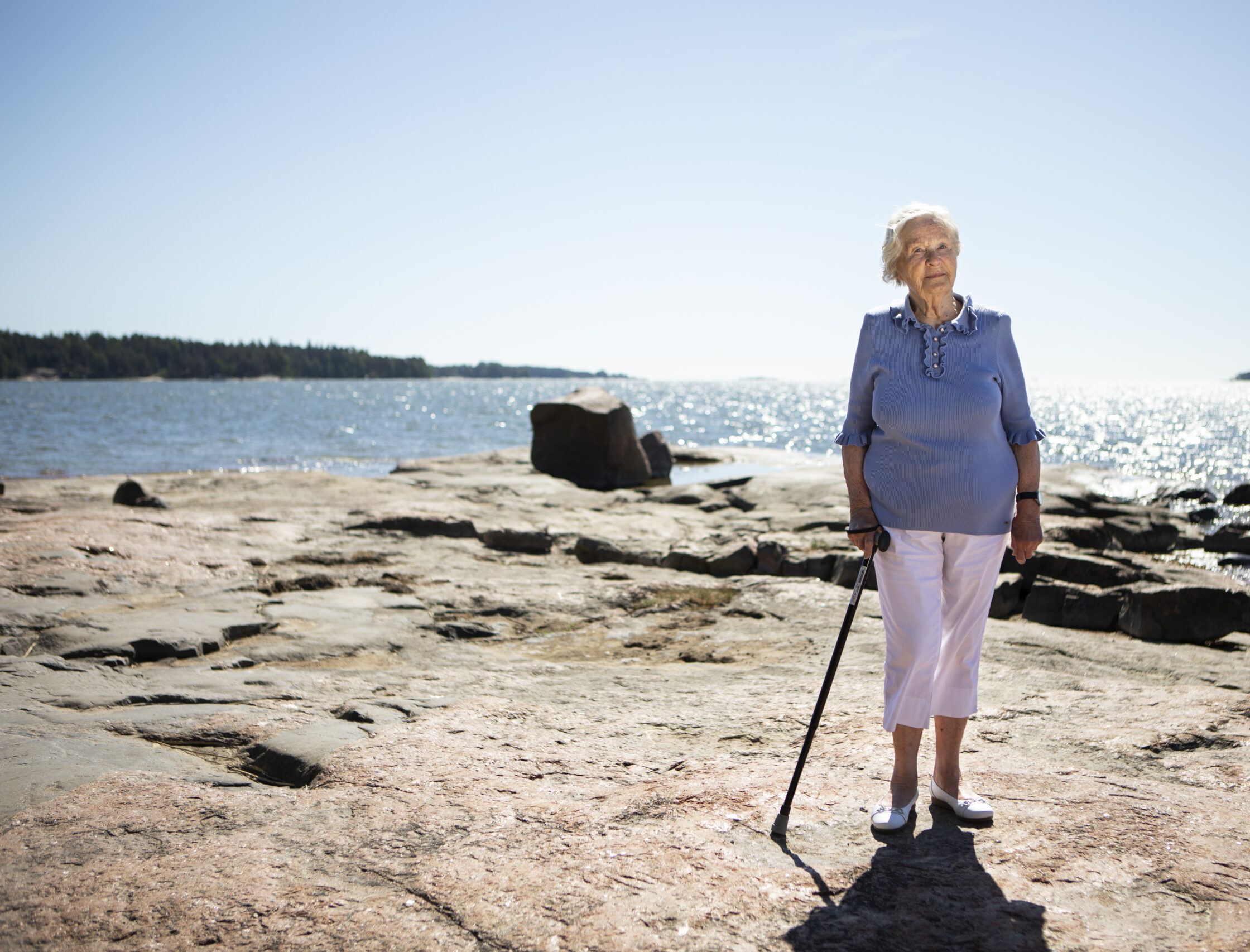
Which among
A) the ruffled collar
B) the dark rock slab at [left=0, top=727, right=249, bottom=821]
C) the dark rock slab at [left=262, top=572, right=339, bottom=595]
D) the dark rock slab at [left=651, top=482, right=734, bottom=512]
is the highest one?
the ruffled collar

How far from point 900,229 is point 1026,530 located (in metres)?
1.00

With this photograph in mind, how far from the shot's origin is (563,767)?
10.1 ft

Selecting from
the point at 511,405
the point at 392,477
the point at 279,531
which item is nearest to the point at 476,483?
the point at 392,477

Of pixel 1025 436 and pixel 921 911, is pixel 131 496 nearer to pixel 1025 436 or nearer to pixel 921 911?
pixel 1025 436

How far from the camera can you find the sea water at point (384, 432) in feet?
80.9

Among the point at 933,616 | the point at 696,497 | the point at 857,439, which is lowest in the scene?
the point at 696,497

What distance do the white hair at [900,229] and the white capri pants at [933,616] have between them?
32.7 inches

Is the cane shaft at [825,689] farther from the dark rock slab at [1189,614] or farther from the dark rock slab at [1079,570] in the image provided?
the dark rock slab at [1079,570]

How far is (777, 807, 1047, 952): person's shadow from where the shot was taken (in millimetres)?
1959

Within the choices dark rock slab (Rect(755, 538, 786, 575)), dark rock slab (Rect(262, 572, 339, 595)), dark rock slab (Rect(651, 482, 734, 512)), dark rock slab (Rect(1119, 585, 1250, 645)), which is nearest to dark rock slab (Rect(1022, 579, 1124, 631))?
dark rock slab (Rect(1119, 585, 1250, 645))

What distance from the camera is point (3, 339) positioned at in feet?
326

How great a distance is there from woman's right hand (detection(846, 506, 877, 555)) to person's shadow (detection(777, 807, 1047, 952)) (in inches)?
33.5

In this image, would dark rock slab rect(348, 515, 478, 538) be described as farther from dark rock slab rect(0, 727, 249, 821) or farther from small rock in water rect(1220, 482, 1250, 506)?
small rock in water rect(1220, 482, 1250, 506)

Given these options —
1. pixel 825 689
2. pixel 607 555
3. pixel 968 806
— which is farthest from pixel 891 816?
pixel 607 555
